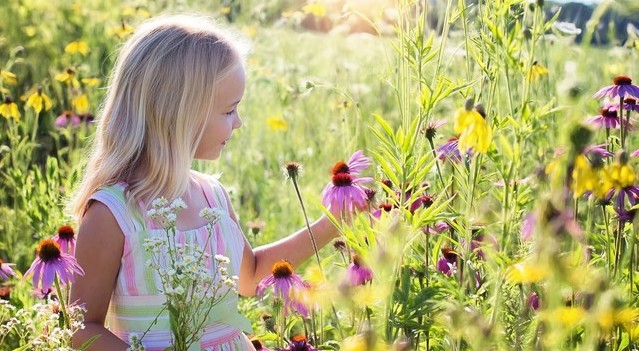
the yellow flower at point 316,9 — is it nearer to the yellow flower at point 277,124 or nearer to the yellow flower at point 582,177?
the yellow flower at point 277,124

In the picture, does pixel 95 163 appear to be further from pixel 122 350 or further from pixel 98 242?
pixel 122 350

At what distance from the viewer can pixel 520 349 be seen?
4.14 ft

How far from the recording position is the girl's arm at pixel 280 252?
6.41ft

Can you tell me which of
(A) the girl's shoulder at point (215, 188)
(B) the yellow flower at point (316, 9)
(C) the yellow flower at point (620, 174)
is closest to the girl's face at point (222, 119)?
(A) the girl's shoulder at point (215, 188)

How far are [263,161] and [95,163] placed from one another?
1875mm

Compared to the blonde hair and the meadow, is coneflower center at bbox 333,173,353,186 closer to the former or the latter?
the meadow

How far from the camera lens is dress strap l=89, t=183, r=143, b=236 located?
1.73 meters

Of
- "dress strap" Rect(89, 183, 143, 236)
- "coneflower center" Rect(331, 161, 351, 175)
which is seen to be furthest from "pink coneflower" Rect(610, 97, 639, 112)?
"dress strap" Rect(89, 183, 143, 236)

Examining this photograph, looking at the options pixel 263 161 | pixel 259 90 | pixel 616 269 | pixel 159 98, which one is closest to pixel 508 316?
pixel 616 269

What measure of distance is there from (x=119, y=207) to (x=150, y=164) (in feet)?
0.38

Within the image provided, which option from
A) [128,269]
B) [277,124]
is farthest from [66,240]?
[277,124]

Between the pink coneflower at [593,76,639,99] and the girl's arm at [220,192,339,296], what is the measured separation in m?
→ 0.58

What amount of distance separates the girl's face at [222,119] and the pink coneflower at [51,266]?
36cm

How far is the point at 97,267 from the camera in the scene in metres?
1.70
